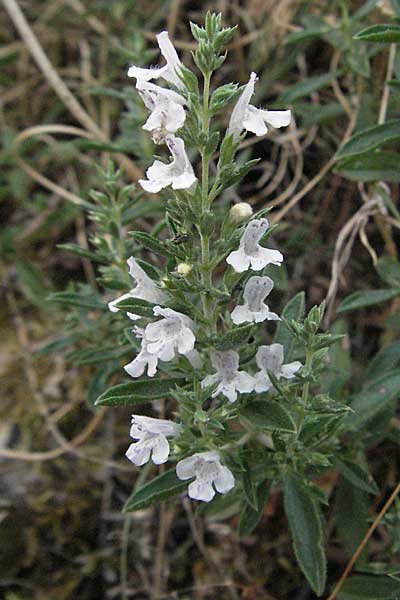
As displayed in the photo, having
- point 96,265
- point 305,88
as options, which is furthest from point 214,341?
point 96,265

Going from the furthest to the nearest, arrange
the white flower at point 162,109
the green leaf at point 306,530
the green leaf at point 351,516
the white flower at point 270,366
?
the green leaf at point 351,516
the green leaf at point 306,530
the white flower at point 270,366
the white flower at point 162,109

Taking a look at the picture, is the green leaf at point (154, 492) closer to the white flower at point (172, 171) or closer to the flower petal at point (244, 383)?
the flower petal at point (244, 383)

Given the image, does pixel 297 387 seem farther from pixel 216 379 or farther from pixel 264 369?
pixel 216 379

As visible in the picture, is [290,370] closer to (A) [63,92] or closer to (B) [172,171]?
(B) [172,171]

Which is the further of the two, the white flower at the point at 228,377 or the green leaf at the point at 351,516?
the green leaf at the point at 351,516

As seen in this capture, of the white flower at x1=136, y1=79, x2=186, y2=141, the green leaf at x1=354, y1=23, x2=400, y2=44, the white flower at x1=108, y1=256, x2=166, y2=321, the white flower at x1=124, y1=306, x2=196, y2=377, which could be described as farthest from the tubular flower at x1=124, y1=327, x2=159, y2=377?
the green leaf at x1=354, y1=23, x2=400, y2=44

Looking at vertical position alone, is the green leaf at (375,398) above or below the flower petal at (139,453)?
above

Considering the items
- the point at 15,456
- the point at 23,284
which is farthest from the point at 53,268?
the point at 15,456

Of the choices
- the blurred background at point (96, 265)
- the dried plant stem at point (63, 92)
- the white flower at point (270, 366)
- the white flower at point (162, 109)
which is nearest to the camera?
the white flower at point (162, 109)

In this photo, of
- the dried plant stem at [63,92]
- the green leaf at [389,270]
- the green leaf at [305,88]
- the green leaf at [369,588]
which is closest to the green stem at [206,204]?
the green leaf at [389,270]
